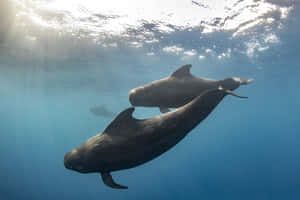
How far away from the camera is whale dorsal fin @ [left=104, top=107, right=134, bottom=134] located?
320 centimetres

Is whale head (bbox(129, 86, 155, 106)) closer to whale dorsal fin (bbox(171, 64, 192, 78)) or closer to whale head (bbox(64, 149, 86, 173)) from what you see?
whale dorsal fin (bbox(171, 64, 192, 78))

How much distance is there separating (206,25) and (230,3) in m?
3.09

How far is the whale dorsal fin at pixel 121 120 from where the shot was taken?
3197 millimetres

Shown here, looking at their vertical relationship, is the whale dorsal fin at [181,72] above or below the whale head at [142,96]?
above

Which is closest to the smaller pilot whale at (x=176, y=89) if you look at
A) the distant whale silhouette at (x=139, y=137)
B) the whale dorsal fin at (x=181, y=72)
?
the whale dorsal fin at (x=181, y=72)

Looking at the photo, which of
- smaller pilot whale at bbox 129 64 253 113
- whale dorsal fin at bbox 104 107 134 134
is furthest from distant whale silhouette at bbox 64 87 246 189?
smaller pilot whale at bbox 129 64 253 113

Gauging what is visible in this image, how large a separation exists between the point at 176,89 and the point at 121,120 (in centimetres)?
102

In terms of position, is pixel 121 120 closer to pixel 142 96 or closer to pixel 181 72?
pixel 142 96

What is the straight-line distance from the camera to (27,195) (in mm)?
34312

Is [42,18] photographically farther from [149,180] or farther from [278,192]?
[278,192]

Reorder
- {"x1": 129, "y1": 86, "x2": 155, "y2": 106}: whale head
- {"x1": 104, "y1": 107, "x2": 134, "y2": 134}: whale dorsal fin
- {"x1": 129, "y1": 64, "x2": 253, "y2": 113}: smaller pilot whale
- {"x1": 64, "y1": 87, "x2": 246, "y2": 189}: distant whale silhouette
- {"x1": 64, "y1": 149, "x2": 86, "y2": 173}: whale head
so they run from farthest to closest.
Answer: {"x1": 64, "y1": 149, "x2": 86, "y2": 173}: whale head < {"x1": 129, "y1": 86, "x2": 155, "y2": 106}: whale head < {"x1": 104, "y1": 107, "x2": 134, "y2": 134}: whale dorsal fin < {"x1": 129, "y1": 64, "x2": 253, "y2": 113}: smaller pilot whale < {"x1": 64, "y1": 87, "x2": 246, "y2": 189}: distant whale silhouette

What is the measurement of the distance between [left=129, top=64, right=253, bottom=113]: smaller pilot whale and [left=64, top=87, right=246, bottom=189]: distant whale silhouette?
0.32 metres

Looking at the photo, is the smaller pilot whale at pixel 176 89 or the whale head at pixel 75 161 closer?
the smaller pilot whale at pixel 176 89

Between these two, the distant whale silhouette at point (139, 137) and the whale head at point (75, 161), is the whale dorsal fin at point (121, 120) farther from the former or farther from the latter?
the whale head at point (75, 161)
